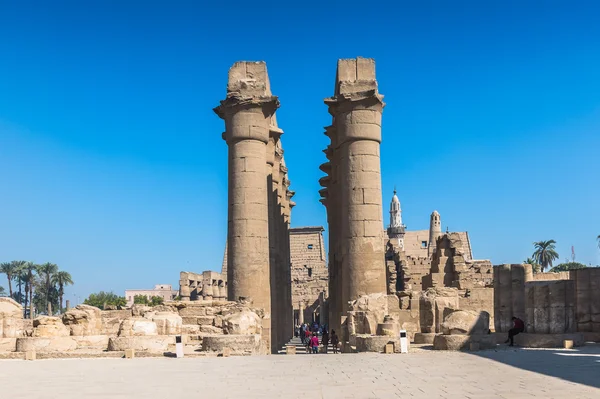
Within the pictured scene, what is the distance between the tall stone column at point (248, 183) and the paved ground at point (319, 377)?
752 centimetres

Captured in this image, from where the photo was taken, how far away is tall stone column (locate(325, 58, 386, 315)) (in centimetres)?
2234

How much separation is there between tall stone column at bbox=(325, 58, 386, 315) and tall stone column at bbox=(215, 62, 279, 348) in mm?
2562

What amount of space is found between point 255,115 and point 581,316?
11683mm

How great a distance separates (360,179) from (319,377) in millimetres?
11828

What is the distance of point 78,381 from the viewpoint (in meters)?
11.4

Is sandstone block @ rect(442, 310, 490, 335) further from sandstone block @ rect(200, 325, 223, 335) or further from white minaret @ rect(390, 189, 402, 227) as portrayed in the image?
white minaret @ rect(390, 189, 402, 227)

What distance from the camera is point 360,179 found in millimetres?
22719

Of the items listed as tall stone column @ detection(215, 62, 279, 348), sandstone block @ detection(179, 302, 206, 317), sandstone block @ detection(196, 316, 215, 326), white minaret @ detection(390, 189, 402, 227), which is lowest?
sandstone block @ detection(196, 316, 215, 326)

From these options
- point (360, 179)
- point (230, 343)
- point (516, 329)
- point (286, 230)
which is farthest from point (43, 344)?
point (286, 230)

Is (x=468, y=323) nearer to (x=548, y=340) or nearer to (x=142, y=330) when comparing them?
(x=548, y=340)

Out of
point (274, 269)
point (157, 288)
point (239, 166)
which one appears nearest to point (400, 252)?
point (274, 269)

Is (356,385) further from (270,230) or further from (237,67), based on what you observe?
(270,230)

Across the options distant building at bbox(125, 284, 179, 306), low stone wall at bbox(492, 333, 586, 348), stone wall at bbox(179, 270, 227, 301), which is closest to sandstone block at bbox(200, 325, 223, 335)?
low stone wall at bbox(492, 333, 586, 348)

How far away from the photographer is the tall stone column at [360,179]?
22.3m
